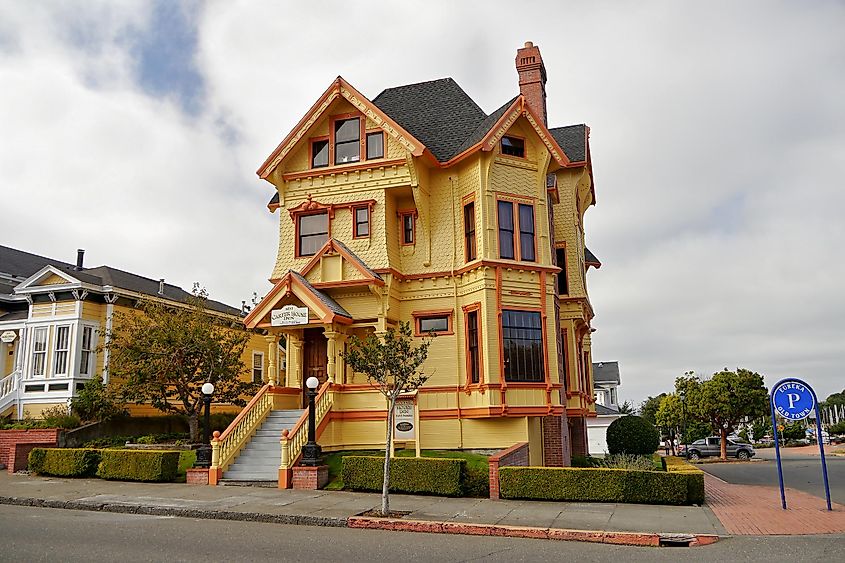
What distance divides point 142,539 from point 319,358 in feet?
42.9

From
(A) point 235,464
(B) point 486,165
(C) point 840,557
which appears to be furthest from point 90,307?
(C) point 840,557

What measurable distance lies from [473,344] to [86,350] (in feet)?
52.0

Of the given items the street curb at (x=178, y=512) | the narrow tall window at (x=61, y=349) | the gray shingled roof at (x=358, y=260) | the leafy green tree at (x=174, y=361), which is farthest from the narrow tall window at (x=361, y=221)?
the narrow tall window at (x=61, y=349)

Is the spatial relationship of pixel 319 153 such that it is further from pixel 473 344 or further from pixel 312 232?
pixel 473 344

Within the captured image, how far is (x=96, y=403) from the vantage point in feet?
87.7

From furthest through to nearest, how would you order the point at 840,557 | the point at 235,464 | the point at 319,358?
the point at 319,358 → the point at 235,464 → the point at 840,557

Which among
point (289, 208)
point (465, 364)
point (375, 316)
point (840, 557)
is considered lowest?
point (840, 557)

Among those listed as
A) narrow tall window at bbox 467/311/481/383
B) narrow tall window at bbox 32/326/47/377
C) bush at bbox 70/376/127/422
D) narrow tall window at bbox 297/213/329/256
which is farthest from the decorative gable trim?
narrow tall window at bbox 32/326/47/377

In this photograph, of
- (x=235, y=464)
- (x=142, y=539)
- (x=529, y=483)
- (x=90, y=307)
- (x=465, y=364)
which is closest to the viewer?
(x=142, y=539)

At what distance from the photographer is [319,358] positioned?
24422mm

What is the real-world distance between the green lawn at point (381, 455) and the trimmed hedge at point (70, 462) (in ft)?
22.1

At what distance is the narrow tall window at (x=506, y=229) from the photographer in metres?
23.0

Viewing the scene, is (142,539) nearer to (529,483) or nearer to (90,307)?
(529,483)

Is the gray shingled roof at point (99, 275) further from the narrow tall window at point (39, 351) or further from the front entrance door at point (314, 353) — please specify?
the front entrance door at point (314, 353)
